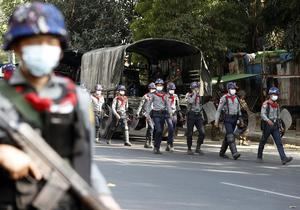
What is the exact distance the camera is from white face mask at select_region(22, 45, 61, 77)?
2.23m

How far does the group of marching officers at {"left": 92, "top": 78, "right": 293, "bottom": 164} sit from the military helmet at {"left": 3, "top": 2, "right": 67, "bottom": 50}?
10.9 metres

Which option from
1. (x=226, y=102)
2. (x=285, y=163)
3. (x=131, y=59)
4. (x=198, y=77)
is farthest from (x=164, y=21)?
(x=285, y=163)

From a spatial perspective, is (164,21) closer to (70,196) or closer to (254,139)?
(254,139)

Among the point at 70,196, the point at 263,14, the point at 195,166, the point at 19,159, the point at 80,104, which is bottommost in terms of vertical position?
the point at 195,166

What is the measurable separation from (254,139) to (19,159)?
17.5 meters

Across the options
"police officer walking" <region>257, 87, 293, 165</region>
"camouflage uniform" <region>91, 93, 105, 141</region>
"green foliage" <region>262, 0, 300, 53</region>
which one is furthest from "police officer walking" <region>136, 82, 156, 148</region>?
"green foliage" <region>262, 0, 300, 53</region>

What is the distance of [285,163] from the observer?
1276 cm

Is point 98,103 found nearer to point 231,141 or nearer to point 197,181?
point 231,141

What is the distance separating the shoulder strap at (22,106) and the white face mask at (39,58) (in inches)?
4.1

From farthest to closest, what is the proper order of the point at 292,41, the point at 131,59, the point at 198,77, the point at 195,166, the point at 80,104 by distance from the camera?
1. the point at 131,59
2. the point at 198,77
3. the point at 292,41
4. the point at 195,166
5. the point at 80,104

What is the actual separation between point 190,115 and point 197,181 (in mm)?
5264

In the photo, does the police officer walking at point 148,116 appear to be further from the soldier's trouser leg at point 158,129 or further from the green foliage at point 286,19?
the green foliage at point 286,19

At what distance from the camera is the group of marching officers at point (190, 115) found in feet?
43.0

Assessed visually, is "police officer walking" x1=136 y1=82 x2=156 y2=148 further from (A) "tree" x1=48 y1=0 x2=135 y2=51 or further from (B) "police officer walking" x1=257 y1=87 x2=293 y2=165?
(A) "tree" x1=48 y1=0 x2=135 y2=51
